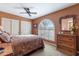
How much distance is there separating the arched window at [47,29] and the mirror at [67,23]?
0.24 meters

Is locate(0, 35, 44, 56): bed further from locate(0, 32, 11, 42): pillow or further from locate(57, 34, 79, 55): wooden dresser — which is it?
locate(57, 34, 79, 55): wooden dresser

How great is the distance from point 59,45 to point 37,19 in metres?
0.84

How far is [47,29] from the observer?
257cm

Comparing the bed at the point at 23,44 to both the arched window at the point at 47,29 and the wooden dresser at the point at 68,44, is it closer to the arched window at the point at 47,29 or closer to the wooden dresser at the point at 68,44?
the arched window at the point at 47,29

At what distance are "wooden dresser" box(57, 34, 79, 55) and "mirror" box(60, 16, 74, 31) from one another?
0.23 meters

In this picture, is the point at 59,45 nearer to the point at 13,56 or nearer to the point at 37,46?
the point at 37,46

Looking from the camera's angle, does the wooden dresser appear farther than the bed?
Yes

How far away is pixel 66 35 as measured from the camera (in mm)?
2623

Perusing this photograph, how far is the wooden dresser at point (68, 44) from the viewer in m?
2.46

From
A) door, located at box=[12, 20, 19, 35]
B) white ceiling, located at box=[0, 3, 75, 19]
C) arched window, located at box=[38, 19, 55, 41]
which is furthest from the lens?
arched window, located at box=[38, 19, 55, 41]

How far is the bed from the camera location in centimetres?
231

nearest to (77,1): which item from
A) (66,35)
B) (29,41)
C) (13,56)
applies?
(66,35)

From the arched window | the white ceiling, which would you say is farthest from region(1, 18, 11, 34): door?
the arched window

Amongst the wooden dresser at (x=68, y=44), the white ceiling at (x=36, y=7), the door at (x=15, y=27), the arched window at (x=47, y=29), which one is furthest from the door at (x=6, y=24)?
the wooden dresser at (x=68, y=44)
